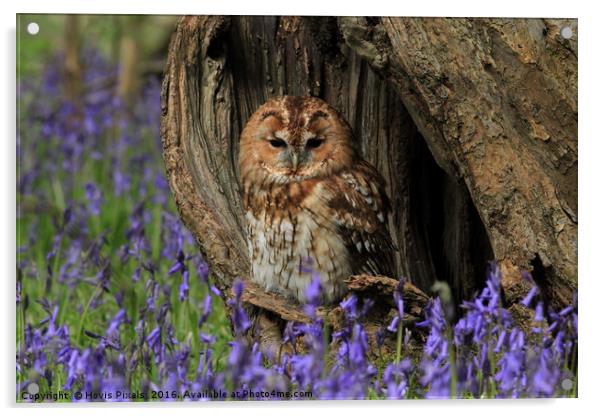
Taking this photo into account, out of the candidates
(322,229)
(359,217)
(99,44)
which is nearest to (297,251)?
(322,229)

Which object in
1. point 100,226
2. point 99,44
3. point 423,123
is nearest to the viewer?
point 423,123

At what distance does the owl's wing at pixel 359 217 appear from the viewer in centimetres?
368

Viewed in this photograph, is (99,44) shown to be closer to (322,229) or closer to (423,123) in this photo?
(322,229)

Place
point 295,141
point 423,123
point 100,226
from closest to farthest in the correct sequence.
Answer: point 423,123, point 295,141, point 100,226

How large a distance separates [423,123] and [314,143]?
→ 1.25 feet

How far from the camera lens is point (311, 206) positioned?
3674 millimetres

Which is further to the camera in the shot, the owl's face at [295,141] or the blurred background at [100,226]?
the owl's face at [295,141]

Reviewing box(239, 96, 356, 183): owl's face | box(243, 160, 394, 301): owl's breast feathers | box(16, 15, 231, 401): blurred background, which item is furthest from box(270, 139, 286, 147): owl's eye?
box(16, 15, 231, 401): blurred background

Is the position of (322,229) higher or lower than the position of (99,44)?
lower

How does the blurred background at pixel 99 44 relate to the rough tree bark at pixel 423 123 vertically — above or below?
above

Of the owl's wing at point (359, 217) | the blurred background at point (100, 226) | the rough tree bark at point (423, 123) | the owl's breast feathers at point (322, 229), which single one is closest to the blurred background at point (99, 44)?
the blurred background at point (100, 226)

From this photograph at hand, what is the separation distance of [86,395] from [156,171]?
2.06 meters

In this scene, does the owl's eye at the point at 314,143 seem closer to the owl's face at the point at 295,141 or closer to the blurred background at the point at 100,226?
the owl's face at the point at 295,141

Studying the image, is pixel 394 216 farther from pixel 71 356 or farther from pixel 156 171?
pixel 156 171
